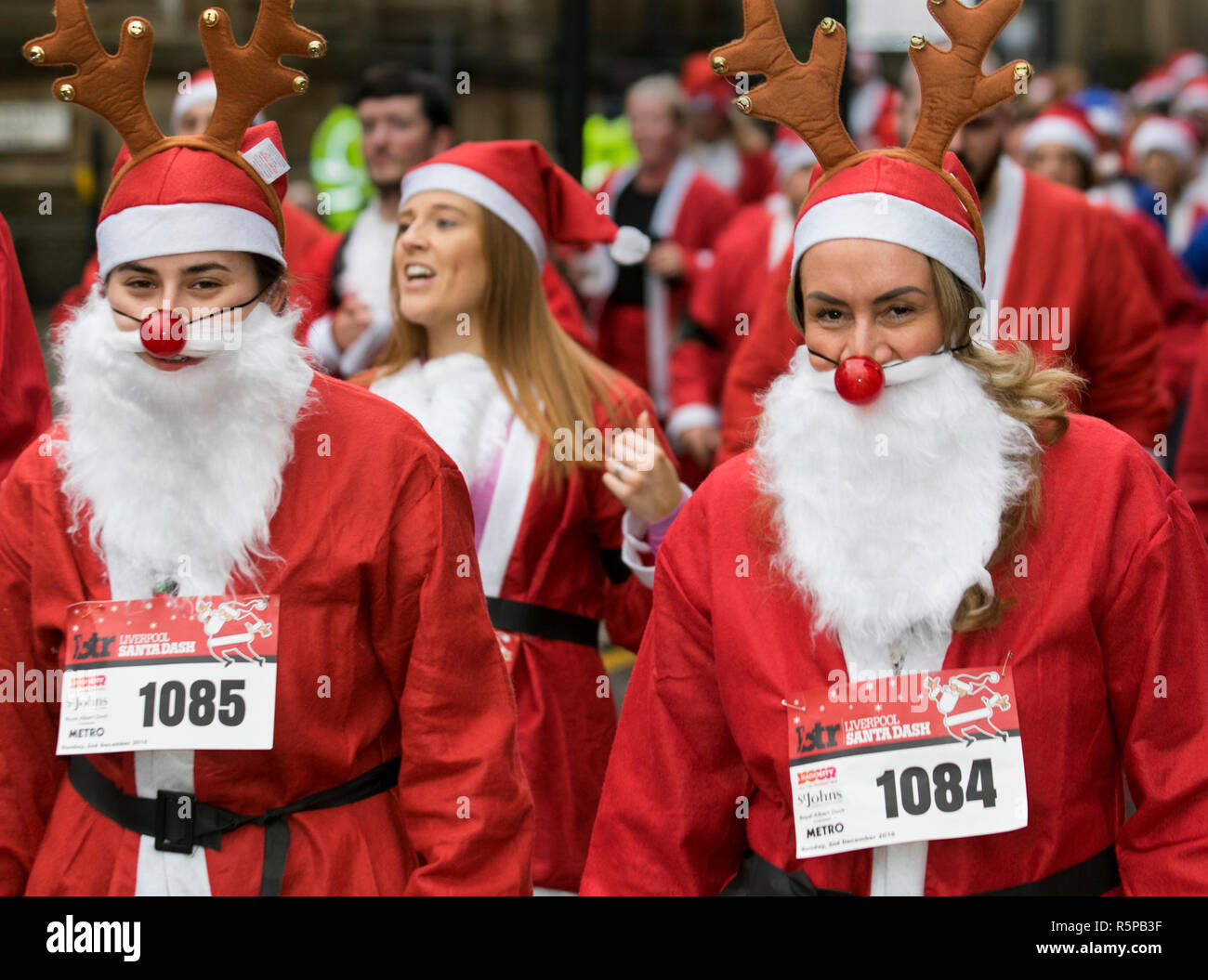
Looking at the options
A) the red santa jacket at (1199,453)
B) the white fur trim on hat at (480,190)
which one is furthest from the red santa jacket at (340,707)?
the red santa jacket at (1199,453)

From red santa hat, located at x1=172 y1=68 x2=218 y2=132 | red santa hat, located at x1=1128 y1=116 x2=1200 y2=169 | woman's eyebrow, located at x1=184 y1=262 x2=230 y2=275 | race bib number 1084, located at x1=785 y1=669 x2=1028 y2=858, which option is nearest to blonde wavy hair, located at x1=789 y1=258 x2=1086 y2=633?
race bib number 1084, located at x1=785 y1=669 x2=1028 y2=858

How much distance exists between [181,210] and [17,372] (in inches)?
56.7

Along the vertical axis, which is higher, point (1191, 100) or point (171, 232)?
point (1191, 100)

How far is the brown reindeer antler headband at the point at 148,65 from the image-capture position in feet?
9.39

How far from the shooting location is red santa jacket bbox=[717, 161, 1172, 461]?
16.9 feet

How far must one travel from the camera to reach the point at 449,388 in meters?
4.23

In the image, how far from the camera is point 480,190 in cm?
447

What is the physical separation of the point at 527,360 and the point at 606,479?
2.07 feet

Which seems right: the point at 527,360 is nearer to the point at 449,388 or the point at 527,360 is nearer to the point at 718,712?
the point at 449,388

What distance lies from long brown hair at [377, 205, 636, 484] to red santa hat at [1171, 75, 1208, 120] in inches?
381

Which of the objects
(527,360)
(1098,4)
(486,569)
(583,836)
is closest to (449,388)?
(527,360)

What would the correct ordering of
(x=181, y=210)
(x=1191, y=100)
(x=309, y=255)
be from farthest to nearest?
1. (x=1191, y=100)
2. (x=309, y=255)
3. (x=181, y=210)

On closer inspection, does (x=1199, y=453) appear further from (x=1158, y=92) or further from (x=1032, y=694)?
(x=1158, y=92)

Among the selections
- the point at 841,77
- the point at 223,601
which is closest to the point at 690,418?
the point at 841,77
